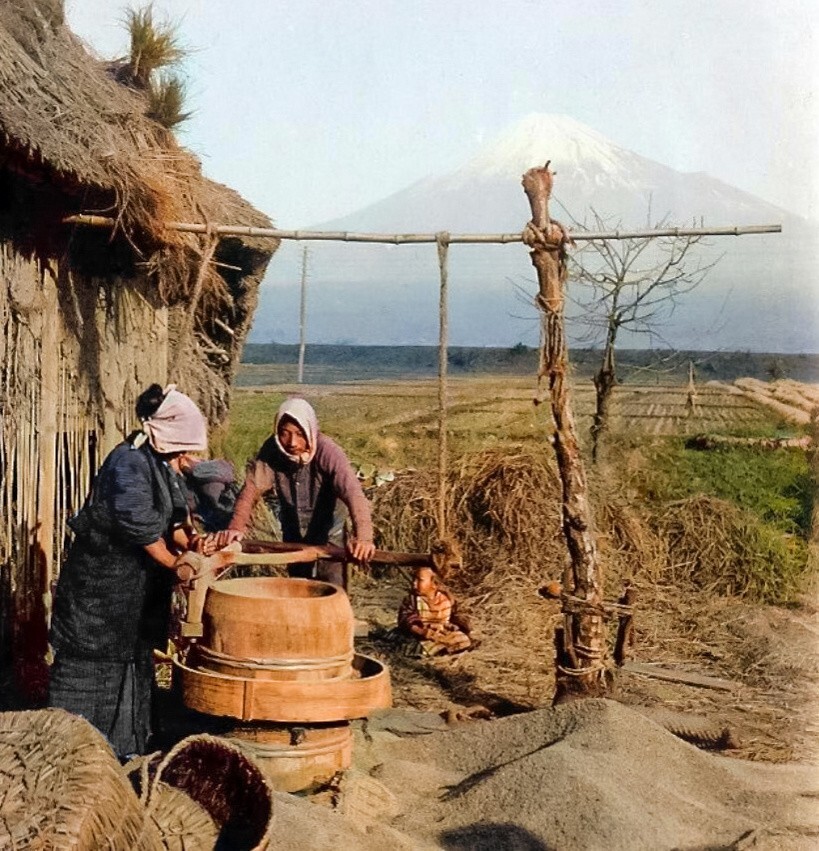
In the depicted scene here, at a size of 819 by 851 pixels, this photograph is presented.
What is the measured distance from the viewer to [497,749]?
5.79 metres

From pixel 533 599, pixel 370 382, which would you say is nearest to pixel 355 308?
pixel 370 382

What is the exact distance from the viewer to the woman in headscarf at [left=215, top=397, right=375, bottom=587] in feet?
19.0

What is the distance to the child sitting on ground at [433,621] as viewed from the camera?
8.42m

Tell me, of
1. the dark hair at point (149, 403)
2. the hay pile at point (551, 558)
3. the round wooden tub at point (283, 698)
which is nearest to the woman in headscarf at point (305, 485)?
the dark hair at point (149, 403)

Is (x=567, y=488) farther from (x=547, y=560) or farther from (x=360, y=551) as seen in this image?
(x=547, y=560)

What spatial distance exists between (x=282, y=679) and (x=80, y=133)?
9.59 ft

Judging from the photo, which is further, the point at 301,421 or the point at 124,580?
the point at 301,421

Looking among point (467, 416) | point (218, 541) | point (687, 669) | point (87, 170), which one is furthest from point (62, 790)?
point (467, 416)

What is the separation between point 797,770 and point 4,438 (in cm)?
453

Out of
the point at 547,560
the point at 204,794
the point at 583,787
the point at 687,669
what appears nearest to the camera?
the point at 204,794

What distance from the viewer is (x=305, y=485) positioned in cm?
619

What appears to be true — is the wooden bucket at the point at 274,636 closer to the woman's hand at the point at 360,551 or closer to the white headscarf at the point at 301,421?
the woman's hand at the point at 360,551

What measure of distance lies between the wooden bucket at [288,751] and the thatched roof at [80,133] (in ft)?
9.19

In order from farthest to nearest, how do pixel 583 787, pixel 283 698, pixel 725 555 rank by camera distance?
pixel 725 555 → pixel 583 787 → pixel 283 698
